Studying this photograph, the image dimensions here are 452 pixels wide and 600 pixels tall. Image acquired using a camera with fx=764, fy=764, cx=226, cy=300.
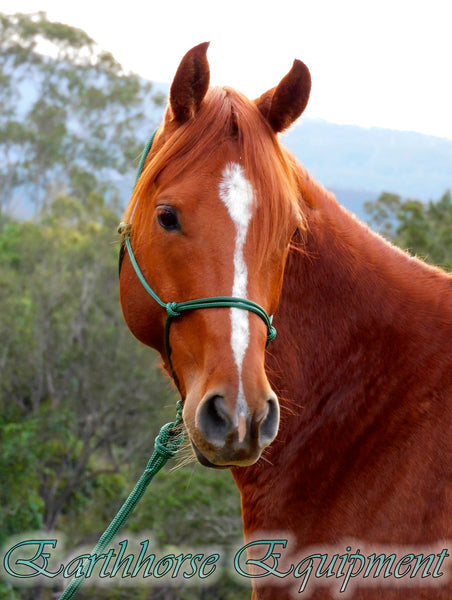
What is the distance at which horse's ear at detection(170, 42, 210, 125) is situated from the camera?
104 inches

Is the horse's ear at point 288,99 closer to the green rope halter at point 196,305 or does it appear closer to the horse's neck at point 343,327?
the horse's neck at point 343,327

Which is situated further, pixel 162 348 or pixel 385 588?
pixel 162 348

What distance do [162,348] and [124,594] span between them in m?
16.2

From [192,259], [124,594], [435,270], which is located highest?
[192,259]

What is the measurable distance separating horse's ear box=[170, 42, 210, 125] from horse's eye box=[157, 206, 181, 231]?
1.28 ft

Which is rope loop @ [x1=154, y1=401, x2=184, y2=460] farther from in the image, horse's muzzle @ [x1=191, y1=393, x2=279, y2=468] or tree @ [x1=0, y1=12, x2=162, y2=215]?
tree @ [x1=0, y1=12, x2=162, y2=215]

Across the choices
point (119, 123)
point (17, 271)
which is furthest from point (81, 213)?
point (119, 123)

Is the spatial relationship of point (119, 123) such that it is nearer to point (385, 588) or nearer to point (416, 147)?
point (416, 147)

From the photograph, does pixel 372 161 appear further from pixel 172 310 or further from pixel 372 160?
pixel 172 310

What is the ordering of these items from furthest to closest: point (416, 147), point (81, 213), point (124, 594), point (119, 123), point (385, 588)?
point (119, 123)
point (416, 147)
point (81, 213)
point (124, 594)
point (385, 588)

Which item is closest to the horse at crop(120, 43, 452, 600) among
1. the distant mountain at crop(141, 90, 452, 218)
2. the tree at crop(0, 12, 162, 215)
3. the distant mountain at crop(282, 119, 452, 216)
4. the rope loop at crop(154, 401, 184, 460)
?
the rope loop at crop(154, 401, 184, 460)

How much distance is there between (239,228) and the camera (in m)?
2.48

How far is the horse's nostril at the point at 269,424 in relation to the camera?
2.29 metres

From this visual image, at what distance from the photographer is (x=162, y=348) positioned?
113 inches
